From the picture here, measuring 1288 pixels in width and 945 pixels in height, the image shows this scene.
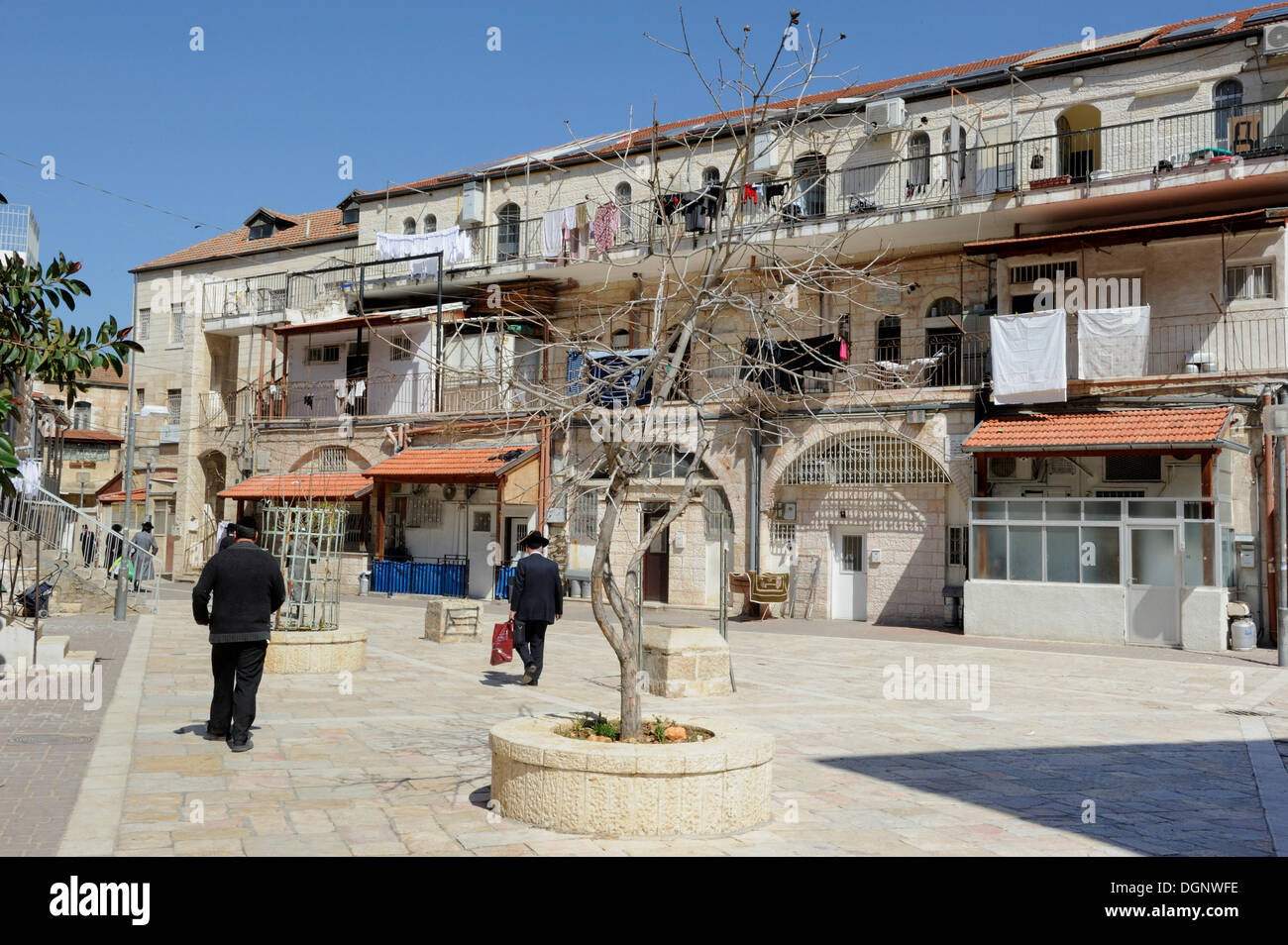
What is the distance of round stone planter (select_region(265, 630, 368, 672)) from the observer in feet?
42.4

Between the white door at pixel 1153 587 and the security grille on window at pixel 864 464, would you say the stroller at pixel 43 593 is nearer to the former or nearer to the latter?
the security grille on window at pixel 864 464

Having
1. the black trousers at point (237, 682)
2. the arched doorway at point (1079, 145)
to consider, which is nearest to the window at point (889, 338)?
the arched doorway at point (1079, 145)

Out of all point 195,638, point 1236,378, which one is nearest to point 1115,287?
point 1236,378

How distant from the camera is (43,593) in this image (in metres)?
19.2

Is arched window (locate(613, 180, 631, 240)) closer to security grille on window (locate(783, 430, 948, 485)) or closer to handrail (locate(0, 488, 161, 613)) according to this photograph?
security grille on window (locate(783, 430, 948, 485))

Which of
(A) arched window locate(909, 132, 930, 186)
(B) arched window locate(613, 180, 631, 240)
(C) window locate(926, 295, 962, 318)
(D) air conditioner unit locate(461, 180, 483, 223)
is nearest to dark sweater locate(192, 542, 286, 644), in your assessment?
(B) arched window locate(613, 180, 631, 240)

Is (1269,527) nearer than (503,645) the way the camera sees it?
No

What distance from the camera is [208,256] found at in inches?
1532

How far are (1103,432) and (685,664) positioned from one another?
11533 mm

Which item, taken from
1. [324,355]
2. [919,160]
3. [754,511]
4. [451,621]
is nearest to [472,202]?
[324,355]

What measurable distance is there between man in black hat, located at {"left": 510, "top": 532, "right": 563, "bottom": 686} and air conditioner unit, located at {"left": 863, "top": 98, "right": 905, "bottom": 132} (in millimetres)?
15454

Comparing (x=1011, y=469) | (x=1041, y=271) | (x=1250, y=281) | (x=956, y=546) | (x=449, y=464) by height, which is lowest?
(x=956, y=546)

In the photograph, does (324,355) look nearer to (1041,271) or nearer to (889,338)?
(889,338)
